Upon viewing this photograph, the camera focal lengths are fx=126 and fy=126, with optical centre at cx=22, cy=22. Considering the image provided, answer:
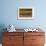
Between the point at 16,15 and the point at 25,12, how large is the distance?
309mm

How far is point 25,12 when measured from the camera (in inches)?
160

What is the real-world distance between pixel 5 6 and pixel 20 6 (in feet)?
1.60

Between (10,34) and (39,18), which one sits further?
(39,18)

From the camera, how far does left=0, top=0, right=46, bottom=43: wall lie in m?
4.07

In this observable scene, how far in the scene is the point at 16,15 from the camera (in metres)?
4.10

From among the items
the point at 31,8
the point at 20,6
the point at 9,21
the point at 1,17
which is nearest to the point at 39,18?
the point at 31,8

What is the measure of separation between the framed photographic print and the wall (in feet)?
0.33

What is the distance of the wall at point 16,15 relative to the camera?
4.07 meters

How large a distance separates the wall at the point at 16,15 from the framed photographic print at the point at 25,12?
100mm

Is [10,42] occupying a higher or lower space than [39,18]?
lower

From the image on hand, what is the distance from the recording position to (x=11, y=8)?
409 centimetres

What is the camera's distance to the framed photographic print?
4062mm

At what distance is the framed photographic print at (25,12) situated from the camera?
4062 mm

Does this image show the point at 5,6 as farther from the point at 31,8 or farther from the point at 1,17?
the point at 31,8
